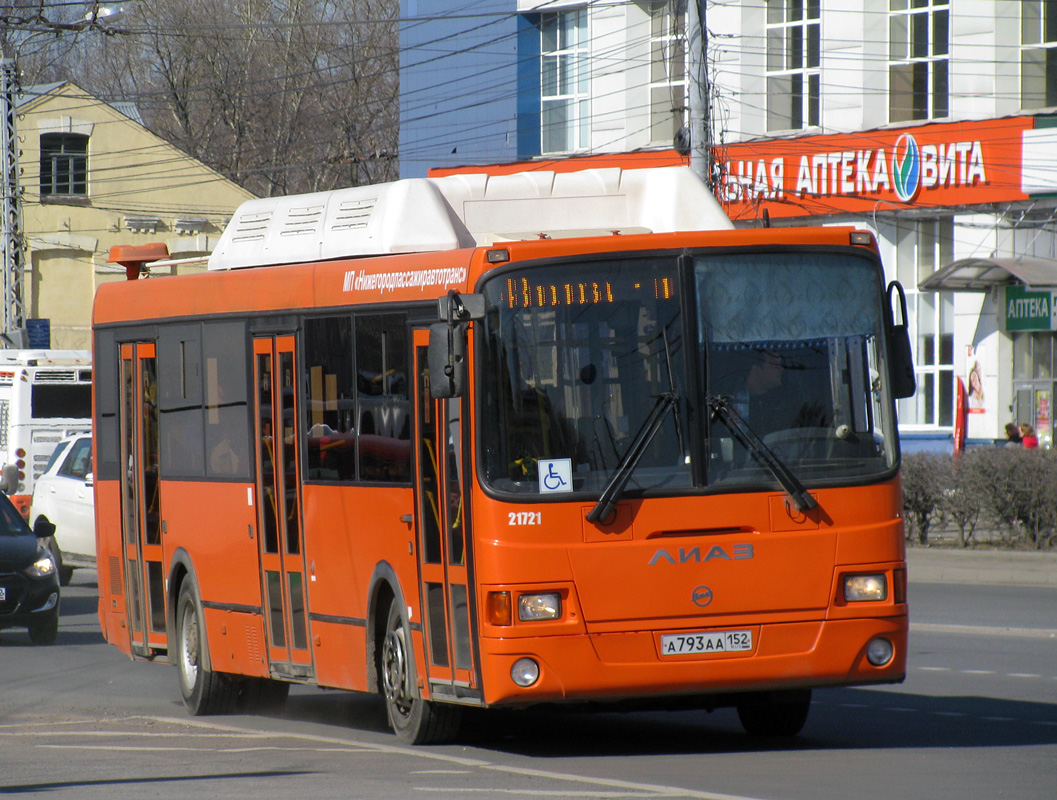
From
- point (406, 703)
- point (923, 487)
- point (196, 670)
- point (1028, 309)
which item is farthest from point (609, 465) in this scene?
point (1028, 309)

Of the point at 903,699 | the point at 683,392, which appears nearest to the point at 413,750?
the point at 683,392

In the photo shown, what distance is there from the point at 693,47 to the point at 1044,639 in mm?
9655

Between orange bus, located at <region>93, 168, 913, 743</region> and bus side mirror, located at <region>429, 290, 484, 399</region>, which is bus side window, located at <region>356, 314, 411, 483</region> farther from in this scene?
bus side mirror, located at <region>429, 290, 484, 399</region>

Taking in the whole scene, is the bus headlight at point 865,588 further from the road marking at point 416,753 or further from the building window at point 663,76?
the building window at point 663,76

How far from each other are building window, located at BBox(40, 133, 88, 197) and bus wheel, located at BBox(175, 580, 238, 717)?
3896 cm

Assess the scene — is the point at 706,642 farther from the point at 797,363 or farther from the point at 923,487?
the point at 923,487

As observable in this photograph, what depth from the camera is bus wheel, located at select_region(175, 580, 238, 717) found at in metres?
11.8

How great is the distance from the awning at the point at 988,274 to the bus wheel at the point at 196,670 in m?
20.9

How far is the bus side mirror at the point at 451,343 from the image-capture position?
841 cm

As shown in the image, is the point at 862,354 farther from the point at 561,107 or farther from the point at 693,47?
the point at 561,107

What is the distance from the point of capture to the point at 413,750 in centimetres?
935

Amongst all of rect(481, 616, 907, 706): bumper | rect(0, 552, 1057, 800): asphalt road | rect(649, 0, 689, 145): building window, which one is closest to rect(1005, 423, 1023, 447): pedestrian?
rect(649, 0, 689, 145): building window

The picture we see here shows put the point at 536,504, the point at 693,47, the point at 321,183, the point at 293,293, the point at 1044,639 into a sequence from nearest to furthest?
the point at 536,504 → the point at 293,293 → the point at 1044,639 → the point at 693,47 → the point at 321,183

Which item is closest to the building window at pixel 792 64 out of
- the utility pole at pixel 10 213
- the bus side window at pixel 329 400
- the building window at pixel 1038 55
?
the building window at pixel 1038 55
